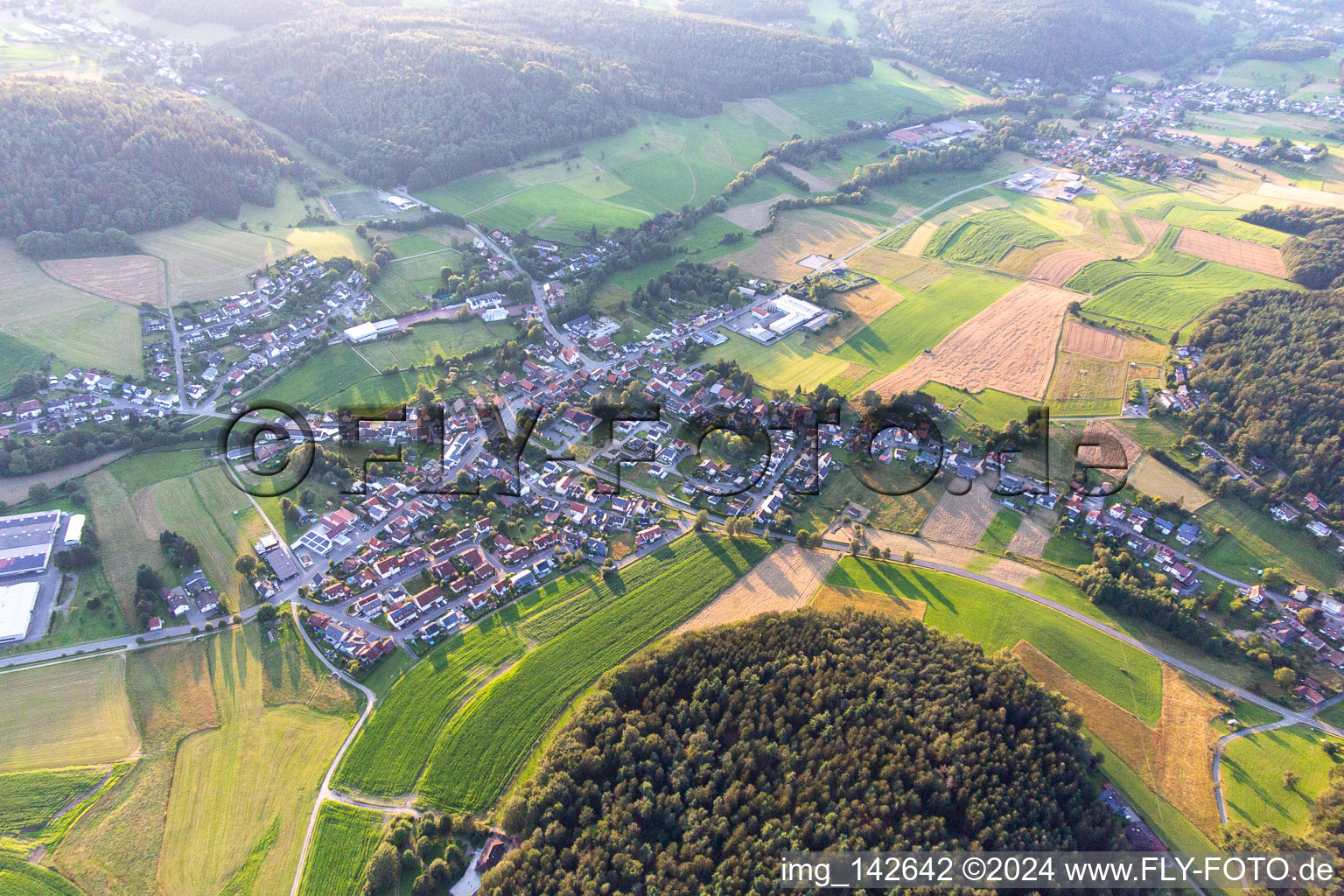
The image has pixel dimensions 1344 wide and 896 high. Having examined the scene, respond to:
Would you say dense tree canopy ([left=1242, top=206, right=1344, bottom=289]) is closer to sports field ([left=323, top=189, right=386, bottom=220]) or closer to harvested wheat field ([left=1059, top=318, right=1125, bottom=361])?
harvested wheat field ([left=1059, top=318, right=1125, bottom=361])

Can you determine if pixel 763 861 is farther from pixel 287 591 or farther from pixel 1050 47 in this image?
pixel 1050 47

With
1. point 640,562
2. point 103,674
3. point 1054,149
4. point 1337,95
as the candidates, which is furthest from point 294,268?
point 1337,95

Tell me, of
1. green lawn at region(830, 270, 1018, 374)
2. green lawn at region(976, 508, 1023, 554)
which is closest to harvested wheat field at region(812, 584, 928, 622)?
green lawn at region(976, 508, 1023, 554)

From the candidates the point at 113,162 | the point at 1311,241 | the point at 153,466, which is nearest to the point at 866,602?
the point at 153,466

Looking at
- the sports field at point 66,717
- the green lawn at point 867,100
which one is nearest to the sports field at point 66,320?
the sports field at point 66,717

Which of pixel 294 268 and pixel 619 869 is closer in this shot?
pixel 619 869

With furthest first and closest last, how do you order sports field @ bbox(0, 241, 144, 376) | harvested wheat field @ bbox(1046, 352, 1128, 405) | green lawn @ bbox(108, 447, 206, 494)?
sports field @ bbox(0, 241, 144, 376) < harvested wheat field @ bbox(1046, 352, 1128, 405) < green lawn @ bbox(108, 447, 206, 494)
